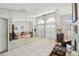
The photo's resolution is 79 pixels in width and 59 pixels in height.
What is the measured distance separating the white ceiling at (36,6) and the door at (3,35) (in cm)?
33

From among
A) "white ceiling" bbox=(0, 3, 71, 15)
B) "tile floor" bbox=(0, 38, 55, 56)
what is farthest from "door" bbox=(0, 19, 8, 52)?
"white ceiling" bbox=(0, 3, 71, 15)

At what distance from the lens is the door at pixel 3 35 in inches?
80.4

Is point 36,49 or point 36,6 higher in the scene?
point 36,6

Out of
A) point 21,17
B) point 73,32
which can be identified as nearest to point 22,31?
point 21,17

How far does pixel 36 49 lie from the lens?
2125 mm

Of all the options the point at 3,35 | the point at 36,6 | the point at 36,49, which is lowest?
the point at 36,49

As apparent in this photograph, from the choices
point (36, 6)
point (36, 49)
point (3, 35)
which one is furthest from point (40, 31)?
point (3, 35)

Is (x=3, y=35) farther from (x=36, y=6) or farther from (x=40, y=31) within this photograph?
(x=36, y=6)

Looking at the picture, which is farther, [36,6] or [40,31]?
[40,31]

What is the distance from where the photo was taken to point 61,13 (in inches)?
78.5

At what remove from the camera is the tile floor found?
208 cm

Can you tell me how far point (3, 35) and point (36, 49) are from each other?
764mm

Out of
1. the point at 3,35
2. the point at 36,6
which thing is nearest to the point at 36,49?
the point at 3,35

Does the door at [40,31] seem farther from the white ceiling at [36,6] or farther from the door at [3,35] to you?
the door at [3,35]
